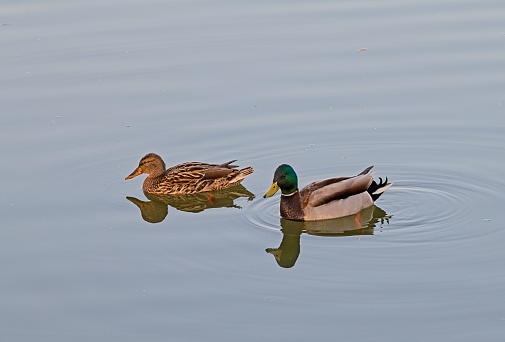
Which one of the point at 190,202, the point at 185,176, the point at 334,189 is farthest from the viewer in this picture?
the point at 185,176

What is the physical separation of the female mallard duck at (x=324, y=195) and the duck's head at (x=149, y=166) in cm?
143

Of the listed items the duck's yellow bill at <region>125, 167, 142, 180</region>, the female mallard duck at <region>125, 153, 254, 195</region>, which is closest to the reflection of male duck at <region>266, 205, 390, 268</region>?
the female mallard duck at <region>125, 153, 254, 195</region>

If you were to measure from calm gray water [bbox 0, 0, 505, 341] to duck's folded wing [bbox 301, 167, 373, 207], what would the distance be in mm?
268

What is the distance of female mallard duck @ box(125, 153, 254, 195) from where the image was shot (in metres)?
11.5

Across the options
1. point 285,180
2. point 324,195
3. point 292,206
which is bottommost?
point 292,206

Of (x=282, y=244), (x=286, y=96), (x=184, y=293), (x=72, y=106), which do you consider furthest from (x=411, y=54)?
(x=184, y=293)

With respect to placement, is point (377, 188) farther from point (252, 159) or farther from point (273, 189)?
point (252, 159)

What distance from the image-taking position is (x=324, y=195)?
10656 mm

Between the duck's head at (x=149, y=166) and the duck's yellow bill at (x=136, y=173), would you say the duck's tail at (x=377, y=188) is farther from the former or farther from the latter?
the duck's yellow bill at (x=136, y=173)

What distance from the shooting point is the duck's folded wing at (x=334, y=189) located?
1065 centimetres

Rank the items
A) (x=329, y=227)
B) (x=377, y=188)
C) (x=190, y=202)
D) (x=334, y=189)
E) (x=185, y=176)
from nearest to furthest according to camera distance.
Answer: (x=329, y=227)
(x=334, y=189)
(x=377, y=188)
(x=190, y=202)
(x=185, y=176)

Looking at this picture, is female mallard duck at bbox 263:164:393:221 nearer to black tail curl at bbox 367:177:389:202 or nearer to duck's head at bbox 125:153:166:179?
black tail curl at bbox 367:177:389:202

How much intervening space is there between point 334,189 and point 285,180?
0.47m

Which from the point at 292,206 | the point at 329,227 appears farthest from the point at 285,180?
the point at 329,227
